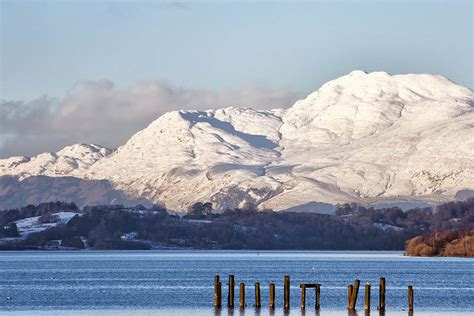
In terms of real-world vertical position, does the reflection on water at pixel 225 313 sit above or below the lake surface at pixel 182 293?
below

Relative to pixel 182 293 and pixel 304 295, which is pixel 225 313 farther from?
pixel 182 293

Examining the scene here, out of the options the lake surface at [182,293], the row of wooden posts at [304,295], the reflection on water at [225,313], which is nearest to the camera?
the reflection on water at [225,313]

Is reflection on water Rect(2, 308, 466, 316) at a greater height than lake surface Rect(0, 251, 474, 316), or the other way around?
lake surface Rect(0, 251, 474, 316)

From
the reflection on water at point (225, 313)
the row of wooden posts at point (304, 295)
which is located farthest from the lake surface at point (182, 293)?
the row of wooden posts at point (304, 295)

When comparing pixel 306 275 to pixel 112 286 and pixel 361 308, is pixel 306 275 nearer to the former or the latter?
pixel 112 286

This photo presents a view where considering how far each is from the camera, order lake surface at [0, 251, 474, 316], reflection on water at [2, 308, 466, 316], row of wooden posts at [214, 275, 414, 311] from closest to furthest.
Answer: reflection on water at [2, 308, 466, 316]
row of wooden posts at [214, 275, 414, 311]
lake surface at [0, 251, 474, 316]

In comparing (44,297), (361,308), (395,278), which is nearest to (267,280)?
(395,278)

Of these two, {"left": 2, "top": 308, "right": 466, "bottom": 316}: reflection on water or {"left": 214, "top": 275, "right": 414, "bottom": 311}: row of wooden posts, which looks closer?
{"left": 2, "top": 308, "right": 466, "bottom": 316}: reflection on water

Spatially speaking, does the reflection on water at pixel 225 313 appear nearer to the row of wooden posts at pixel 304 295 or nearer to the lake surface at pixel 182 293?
the lake surface at pixel 182 293

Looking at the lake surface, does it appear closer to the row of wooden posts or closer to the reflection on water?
the reflection on water

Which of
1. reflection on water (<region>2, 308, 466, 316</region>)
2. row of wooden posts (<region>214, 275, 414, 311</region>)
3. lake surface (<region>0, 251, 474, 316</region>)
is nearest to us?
reflection on water (<region>2, 308, 466, 316</region>)

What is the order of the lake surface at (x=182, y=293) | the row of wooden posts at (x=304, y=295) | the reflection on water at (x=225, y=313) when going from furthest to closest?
the lake surface at (x=182, y=293) < the row of wooden posts at (x=304, y=295) < the reflection on water at (x=225, y=313)

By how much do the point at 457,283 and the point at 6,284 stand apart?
51.1 metres

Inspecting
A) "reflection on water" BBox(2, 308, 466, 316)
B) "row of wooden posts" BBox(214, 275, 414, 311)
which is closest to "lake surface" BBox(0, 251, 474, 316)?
"reflection on water" BBox(2, 308, 466, 316)
